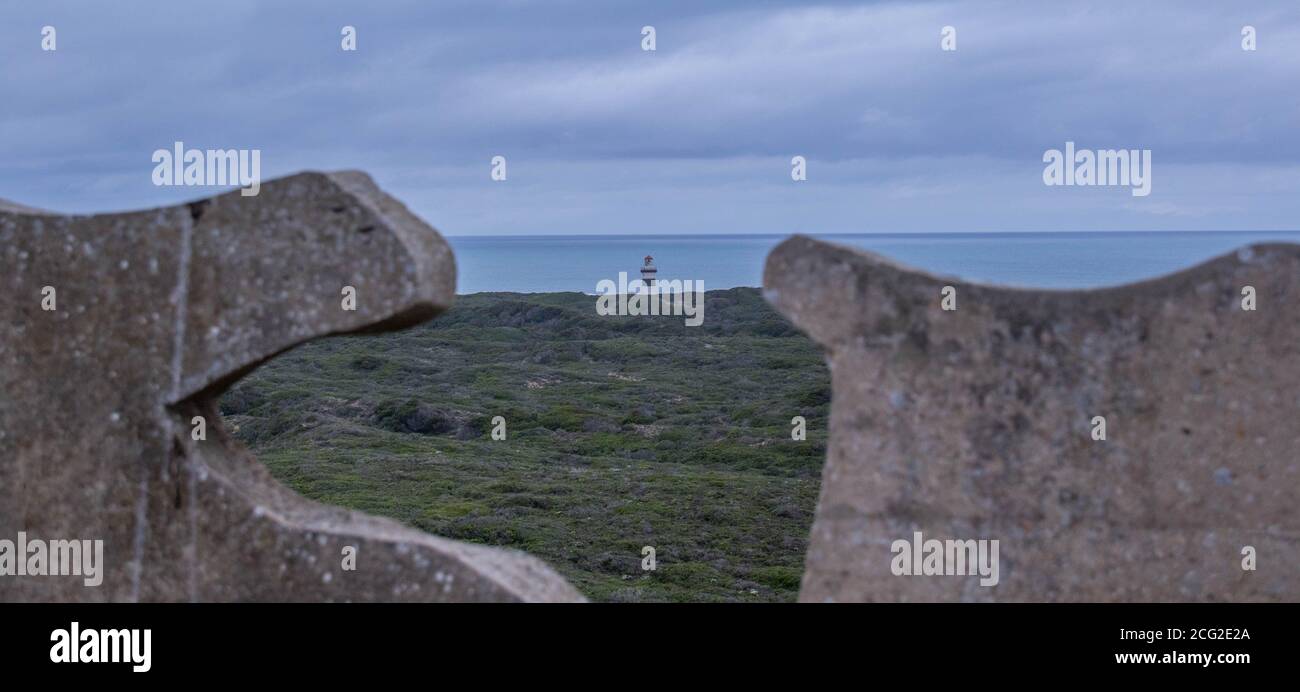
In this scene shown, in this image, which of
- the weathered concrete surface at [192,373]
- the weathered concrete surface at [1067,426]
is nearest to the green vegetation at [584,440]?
the weathered concrete surface at [192,373]

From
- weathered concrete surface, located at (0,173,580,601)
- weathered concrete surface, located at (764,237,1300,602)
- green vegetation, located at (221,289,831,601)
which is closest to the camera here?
weathered concrete surface, located at (764,237,1300,602)

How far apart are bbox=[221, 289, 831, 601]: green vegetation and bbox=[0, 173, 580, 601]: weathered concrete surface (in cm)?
881

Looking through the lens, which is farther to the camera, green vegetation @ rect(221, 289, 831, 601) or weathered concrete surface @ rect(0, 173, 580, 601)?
green vegetation @ rect(221, 289, 831, 601)

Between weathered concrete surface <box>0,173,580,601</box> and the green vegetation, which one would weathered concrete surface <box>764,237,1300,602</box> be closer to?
weathered concrete surface <box>0,173,580,601</box>

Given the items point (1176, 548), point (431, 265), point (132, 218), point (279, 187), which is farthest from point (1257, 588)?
point (132, 218)

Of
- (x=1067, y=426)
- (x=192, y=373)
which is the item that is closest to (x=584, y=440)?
(x=192, y=373)

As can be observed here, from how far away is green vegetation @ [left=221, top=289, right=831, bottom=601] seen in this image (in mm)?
17547

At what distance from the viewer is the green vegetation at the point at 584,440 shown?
57.6 feet

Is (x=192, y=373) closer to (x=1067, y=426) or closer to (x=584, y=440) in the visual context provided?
(x=1067, y=426)

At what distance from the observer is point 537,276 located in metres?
138

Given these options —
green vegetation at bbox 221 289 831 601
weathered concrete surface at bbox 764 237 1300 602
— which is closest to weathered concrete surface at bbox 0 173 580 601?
weathered concrete surface at bbox 764 237 1300 602

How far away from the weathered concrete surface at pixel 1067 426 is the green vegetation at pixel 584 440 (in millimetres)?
9113

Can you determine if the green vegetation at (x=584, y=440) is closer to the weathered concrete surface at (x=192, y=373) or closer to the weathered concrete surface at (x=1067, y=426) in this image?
the weathered concrete surface at (x=192, y=373)
